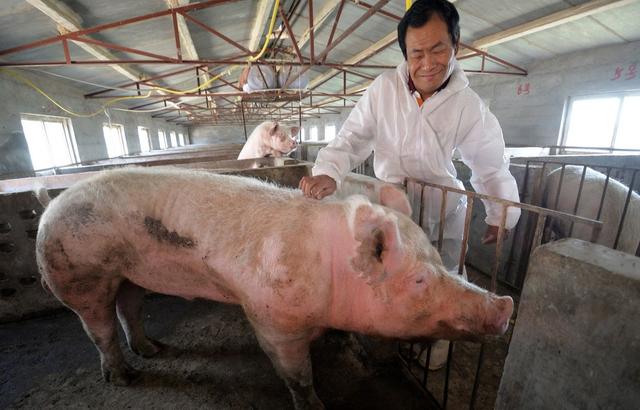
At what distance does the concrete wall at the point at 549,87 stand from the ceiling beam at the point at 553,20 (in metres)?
2.11

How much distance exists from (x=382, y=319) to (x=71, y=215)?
2101 millimetres

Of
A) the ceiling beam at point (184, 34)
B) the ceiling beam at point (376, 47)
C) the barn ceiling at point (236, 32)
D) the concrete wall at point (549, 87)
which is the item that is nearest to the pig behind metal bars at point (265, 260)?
the barn ceiling at point (236, 32)

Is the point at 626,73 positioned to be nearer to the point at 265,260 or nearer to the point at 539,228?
the point at 539,228

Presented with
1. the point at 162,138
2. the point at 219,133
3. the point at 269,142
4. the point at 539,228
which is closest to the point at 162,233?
the point at 539,228

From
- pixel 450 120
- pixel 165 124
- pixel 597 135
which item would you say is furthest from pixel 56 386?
pixel 165 124

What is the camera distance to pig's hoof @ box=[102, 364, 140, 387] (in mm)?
2311

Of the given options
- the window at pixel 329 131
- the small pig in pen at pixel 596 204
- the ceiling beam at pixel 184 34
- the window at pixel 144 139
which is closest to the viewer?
the small pig in pen at pixel 596 204

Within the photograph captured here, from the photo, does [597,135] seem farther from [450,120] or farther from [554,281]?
[554,281]

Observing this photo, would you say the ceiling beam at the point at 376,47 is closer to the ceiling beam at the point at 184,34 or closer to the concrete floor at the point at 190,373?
the ceiling beam at the point at 184,34

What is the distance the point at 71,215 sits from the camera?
188 cm

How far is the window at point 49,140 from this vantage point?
803 cm

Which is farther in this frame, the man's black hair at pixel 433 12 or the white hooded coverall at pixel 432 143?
the white hooded coverall at pixel 432 143

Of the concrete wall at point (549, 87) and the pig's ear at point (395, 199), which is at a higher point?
the concrete wall at point (549, 87)

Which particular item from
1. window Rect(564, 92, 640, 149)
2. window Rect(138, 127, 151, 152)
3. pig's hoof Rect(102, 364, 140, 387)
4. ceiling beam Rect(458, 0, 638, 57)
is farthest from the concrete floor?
window Rect(138, 127, 151, 152)
